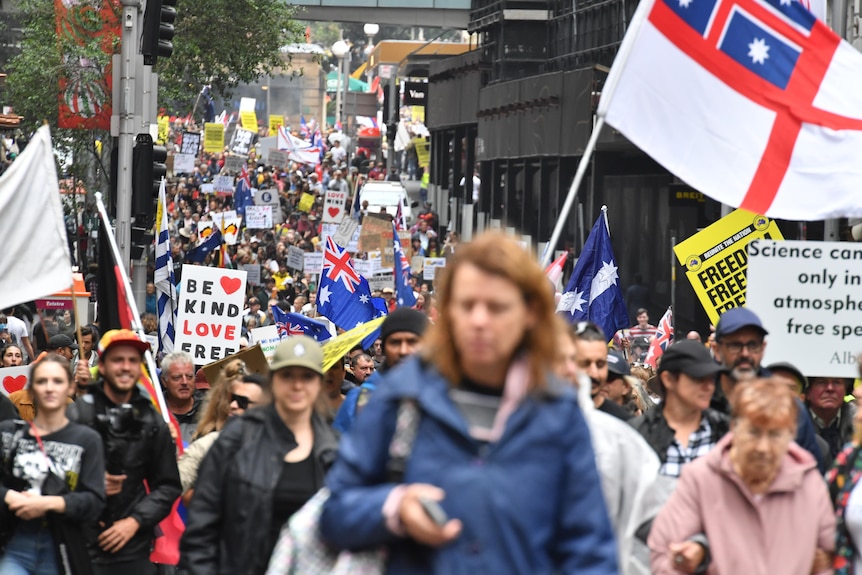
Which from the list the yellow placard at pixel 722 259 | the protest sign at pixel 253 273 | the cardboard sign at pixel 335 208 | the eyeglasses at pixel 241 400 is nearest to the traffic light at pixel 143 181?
the yellow placard at pixel 722 259

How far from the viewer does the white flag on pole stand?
8.72 metres

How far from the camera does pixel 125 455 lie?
775cm

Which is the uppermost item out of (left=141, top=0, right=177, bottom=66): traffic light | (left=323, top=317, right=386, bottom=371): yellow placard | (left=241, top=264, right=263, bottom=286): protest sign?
(left=141, top=0, right=177, bottom=66): traffic light

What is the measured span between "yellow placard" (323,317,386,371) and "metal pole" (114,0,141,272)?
720cm

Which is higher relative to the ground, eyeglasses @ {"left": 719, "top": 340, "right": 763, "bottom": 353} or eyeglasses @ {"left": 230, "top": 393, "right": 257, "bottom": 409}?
eyeglasses @ {"left": 719, "top": 340, "right": 763, "bottom": 353}

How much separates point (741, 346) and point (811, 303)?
5.84ft

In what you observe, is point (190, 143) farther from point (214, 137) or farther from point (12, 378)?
point (12, 378)

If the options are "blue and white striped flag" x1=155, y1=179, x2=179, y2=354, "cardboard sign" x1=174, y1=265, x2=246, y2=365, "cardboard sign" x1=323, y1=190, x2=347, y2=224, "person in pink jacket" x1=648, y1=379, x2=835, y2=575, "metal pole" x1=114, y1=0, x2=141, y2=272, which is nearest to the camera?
"person in pink jacket" x1=648, y1=379, x2=835, y2=575

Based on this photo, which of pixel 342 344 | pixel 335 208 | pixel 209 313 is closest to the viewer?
pixel 342 344

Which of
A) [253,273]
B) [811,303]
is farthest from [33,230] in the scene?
[253,273]

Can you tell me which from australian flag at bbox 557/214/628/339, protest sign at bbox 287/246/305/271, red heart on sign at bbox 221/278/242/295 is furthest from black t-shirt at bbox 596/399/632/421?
protest sign at bbox 287/246/305/271

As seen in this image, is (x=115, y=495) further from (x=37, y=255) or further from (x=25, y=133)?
(x=25, y=133)

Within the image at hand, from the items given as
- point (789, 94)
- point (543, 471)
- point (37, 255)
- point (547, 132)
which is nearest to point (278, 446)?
point (543, 471)

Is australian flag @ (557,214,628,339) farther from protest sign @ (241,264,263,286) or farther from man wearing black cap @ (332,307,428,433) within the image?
protest sign @ (241,264,263,286)
